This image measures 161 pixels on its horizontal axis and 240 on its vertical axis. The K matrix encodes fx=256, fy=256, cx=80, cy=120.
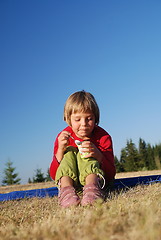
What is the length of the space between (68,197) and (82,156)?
57 centimetres

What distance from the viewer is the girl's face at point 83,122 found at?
3113 millimetres

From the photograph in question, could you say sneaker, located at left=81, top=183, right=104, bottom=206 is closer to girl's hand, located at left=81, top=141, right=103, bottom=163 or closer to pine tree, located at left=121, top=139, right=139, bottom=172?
girl's hand, located at left=81, top=141, right=103, bottom=163

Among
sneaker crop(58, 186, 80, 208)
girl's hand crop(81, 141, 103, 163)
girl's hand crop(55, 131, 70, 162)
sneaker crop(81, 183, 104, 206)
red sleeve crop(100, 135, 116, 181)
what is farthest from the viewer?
red sleeve crop(100, 135, 116, 181)

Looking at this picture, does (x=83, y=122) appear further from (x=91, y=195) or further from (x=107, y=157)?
(x=91, y=195)

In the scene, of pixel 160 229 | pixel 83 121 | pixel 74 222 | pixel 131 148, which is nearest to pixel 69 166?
pixel 83 121

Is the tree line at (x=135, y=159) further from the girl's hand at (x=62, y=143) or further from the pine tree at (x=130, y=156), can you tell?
the girl's hand at (x=62, y=143)

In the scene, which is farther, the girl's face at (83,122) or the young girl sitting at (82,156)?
the girl's face at (83,122)

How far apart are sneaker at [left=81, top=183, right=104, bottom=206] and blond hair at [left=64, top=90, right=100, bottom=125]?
104 cm

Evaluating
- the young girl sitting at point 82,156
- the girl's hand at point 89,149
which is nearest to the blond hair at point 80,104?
the young girl sitting at point 82,156

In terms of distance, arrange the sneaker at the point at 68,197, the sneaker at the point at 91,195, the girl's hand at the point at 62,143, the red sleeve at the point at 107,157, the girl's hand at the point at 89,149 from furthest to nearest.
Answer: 1. the red sleeve at the point at 107,157
2. the girl's hand at the point at 62,143
3. the girl's hand at the point at 89,149
4. the sneaker at the point at 68,197
5. the sneaker at the point at 91,195

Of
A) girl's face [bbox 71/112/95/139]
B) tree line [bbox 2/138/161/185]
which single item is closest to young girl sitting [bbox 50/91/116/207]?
girl's face [bbox 71/112/95/139]

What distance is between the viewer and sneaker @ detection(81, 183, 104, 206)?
6.89ft

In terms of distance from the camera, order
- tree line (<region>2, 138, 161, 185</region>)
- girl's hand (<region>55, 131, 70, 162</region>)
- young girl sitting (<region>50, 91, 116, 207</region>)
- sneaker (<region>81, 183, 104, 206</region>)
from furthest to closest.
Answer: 1. tree line (<region>2, 138, 161, 185</region>)
2. girl's hand (<region>55, 131, 70, 162</region>)
3. young girl sitting (<region>50, 91, 116, 207</region>)
4. sneaker (<region>81, 183, 104, 206</region>)

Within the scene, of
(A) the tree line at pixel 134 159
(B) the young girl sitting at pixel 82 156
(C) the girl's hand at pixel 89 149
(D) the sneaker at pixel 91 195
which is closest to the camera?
(D) the sneaker at pixel 91 195
